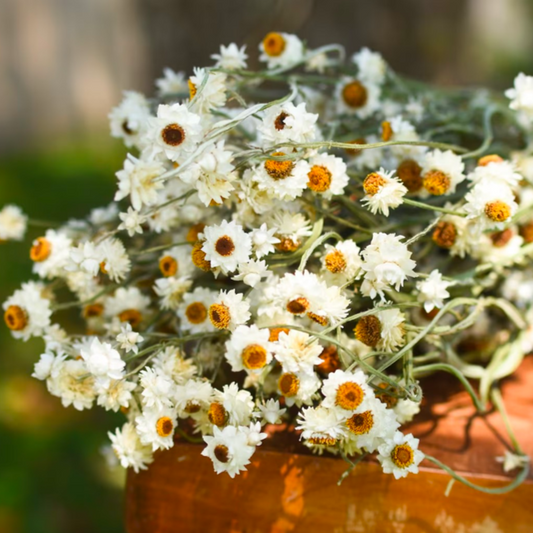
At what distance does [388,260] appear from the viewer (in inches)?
26.0

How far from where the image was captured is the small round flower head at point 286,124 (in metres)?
0.70

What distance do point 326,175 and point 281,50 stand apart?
29 cm

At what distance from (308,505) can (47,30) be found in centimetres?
347

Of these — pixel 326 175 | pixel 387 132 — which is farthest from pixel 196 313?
pixel 387 132

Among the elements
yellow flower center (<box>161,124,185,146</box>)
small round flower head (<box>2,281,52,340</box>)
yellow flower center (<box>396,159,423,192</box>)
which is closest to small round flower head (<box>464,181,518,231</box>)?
yellow flower center (<box>396,159,423,192</box>)

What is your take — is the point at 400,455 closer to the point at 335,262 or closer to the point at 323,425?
the point at 323,425

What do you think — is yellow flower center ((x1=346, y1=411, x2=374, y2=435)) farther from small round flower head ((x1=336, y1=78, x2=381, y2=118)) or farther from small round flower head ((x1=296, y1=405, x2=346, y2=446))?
small round flower head ((x1=336, y1=78, x2=381, y2=118))

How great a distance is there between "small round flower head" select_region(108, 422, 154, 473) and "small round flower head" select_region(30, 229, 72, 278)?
259mm

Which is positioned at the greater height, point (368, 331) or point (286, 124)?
point (286, 124)

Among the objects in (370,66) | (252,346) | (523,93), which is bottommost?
(252,346)

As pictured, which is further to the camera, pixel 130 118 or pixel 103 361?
pixel 130 118

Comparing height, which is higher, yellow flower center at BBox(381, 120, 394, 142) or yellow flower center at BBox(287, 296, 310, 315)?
yellow flower center at BBox(381, 120, 394, 142)

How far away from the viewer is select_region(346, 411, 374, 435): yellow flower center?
2.10ft

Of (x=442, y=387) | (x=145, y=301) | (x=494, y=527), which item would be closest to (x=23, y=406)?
(x=145, y=301)
